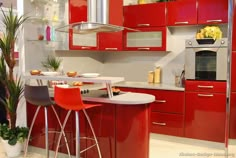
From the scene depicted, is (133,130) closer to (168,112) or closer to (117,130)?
(117,130)

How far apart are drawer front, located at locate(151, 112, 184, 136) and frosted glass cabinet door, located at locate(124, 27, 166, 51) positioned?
109 centimetres

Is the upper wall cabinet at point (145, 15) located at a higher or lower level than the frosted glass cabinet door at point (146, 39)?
higher

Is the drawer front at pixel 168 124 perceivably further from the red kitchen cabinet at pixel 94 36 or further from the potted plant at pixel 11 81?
the potted plant at pixel 11 81

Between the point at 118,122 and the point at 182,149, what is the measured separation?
1.36 metres

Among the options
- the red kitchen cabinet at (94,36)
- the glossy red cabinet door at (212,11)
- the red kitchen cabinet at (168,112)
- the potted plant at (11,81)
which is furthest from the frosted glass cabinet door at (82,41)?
the glossy red cabinet door at (212,11)

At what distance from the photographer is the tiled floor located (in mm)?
3508

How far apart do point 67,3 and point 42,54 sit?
2.75 ft

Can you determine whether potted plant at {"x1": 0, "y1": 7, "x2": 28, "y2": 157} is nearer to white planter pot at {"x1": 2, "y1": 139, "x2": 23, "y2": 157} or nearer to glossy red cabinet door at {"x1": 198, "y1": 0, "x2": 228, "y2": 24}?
white planter pot at {"x1": 2, "y1": 139, "x2": 23, "y2": 157}

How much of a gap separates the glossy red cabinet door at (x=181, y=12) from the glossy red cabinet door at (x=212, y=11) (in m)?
0.09

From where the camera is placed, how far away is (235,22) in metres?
3.83

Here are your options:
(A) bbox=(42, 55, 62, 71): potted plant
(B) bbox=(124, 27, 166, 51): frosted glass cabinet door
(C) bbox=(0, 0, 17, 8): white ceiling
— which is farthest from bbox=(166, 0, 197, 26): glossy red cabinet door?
(C) bbox=(0, 0, 17, 8): white ceiling

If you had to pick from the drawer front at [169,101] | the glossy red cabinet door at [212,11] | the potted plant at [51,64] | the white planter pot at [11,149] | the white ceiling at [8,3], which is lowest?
the white planter pot at [11,149]

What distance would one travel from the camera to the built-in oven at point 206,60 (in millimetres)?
3695

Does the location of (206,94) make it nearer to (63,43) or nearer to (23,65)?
(63,43)
